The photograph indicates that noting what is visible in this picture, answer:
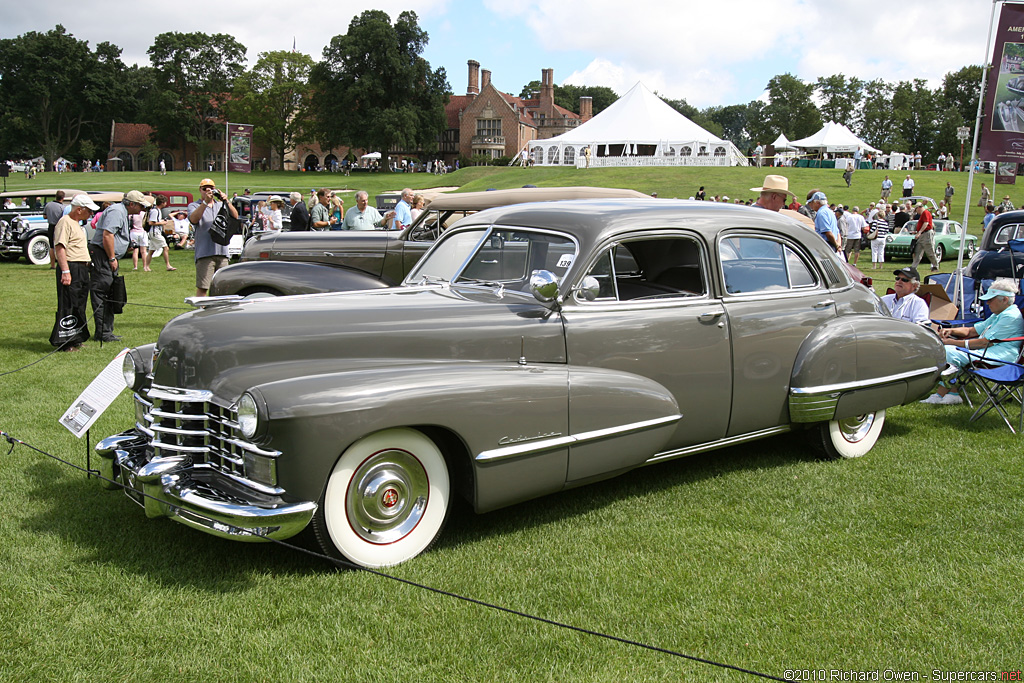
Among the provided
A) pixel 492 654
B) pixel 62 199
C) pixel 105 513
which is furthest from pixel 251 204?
pixel 492 654

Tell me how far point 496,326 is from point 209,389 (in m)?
1.48

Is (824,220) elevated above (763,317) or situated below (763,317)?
above

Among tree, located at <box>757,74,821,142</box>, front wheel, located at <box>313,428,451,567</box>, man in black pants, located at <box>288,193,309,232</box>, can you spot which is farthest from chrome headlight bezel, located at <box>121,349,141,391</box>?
tree, located at <box>757,74,821,142</box>

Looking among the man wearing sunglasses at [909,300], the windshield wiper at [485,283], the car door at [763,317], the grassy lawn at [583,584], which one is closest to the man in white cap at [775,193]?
the man wearing sunglasses at [909,300]

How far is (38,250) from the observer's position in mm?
20172

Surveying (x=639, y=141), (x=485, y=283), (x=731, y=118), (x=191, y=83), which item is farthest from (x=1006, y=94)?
(x=731, y=118)

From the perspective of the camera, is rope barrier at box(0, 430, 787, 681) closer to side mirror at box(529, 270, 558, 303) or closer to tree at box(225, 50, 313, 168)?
side mirror at box(529, 270, 558, 303)

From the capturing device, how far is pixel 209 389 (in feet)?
12.3

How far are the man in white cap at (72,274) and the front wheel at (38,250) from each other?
12.6 meters

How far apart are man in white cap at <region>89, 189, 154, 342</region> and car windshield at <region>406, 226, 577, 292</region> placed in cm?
574

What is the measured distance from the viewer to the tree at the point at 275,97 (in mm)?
77438

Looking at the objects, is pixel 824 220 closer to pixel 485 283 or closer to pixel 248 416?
pixel 485 283

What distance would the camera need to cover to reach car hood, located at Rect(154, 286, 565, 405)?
381 cm

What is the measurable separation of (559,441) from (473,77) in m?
99.1
